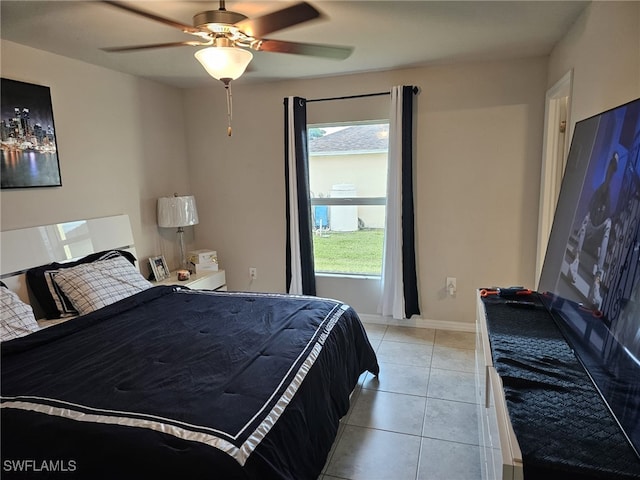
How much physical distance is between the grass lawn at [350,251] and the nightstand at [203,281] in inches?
39.1

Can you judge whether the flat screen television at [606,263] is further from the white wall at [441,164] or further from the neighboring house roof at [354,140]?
the neighboring house roof at [354,140]

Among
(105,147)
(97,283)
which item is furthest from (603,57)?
(105,147)

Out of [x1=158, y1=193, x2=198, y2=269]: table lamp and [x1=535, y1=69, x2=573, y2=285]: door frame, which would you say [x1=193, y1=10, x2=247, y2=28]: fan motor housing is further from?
[x1=535, y1=69, x2=573, y2=285]: door frame

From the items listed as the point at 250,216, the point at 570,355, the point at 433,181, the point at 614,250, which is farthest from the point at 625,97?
the point at 250,216

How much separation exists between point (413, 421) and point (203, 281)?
7.41 ft

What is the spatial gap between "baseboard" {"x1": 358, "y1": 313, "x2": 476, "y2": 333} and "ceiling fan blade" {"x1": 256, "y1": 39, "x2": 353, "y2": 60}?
2.48 metres

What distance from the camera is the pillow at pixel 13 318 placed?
84.7 inches

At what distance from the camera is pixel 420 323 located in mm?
3820

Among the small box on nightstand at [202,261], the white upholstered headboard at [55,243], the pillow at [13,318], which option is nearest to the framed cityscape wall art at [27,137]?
the white upholstered headboard at [55,243]

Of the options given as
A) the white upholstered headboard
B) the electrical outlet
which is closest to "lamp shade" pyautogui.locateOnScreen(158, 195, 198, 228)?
the white upholstered headboard

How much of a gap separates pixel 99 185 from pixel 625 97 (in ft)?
11.4

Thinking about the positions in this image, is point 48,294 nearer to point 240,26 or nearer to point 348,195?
point 240,26

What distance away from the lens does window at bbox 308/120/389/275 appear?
3848mm

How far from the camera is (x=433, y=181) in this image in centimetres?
359
